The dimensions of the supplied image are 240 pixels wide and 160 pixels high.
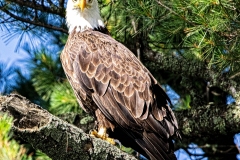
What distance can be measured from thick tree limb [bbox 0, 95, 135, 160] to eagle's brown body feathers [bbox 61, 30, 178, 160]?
0.69 metres

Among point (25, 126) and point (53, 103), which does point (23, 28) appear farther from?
point (25, 126)

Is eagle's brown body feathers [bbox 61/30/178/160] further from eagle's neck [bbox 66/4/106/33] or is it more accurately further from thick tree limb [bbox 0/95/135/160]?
thick tree limb [bbox 0/95/135/160]

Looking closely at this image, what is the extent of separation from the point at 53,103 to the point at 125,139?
1207mm

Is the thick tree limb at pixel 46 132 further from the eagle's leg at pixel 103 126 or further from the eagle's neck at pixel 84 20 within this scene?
the eagle's neck at pixel 84 20

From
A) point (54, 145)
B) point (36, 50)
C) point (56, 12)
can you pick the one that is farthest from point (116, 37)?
point (54, 145)

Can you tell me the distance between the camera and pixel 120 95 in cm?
401

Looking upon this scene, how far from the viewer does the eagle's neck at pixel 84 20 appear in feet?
15.2

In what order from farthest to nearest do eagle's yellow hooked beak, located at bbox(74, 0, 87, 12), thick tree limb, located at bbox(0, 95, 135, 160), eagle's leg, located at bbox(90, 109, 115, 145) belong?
eagle's yellow hooked beak, located at bbox(74, 0, 87, 12), eagle's leg, located at bbox(90, 109, 115, 145), thick tree limb, located at bbox(0, 95, 135, 160)

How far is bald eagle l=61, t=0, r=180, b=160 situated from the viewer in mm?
3820

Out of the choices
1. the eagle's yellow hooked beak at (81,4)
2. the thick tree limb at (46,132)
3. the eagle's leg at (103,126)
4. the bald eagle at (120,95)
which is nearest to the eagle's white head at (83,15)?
the eagle's yellow hooked beak at (81,4)

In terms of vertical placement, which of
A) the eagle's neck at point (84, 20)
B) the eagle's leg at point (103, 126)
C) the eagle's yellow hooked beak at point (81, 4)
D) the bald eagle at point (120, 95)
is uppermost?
the eagle's yellow hooked beak at point (81, 4)

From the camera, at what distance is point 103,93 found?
4012 mm

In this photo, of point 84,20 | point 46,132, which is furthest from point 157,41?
point 46,132

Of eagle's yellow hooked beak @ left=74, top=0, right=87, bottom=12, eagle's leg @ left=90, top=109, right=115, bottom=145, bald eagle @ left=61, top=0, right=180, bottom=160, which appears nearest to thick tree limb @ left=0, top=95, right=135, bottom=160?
bald eagle @ left=61, top=0, right=180, bottom=160
